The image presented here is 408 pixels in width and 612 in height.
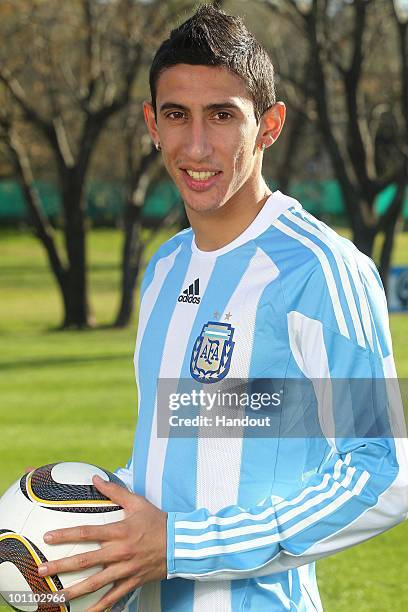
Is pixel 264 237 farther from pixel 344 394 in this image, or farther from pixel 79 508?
pixel 79 508

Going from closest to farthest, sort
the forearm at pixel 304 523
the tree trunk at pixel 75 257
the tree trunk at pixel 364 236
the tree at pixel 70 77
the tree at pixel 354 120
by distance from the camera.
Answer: the forearm at pixel 304 523 → the tree at pixel 354 120 → the tree trunk at pixel 364 236 → the tree at pixel 70 77 → the tree trunk at pixel 75 257

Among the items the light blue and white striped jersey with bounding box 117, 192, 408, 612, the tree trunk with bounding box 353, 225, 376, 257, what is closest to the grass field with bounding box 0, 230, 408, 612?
the tree trunk with bounding box 353, 225, 376, 257

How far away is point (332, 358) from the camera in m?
2.38

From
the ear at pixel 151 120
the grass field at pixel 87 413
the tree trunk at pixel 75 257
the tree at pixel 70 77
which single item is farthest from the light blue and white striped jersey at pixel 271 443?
the tree trunk at pixel 75 257

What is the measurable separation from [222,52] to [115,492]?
1.08 metres

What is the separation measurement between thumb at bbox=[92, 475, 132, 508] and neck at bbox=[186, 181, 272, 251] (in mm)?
683

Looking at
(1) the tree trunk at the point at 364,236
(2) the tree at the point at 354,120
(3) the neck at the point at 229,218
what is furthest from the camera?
(1) the tree trunk at the point at 364,236

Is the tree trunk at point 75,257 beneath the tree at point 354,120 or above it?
beneath

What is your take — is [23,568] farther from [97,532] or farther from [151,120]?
[151,120]

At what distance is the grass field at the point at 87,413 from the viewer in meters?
6.82

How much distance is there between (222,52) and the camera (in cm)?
257

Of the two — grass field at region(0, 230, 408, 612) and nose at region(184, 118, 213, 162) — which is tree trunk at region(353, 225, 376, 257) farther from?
nose at region(184, 118, 213, 162)

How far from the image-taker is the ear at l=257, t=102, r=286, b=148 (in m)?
2.72

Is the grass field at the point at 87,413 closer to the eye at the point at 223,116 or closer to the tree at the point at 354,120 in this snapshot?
the tree at the point at 354,120
